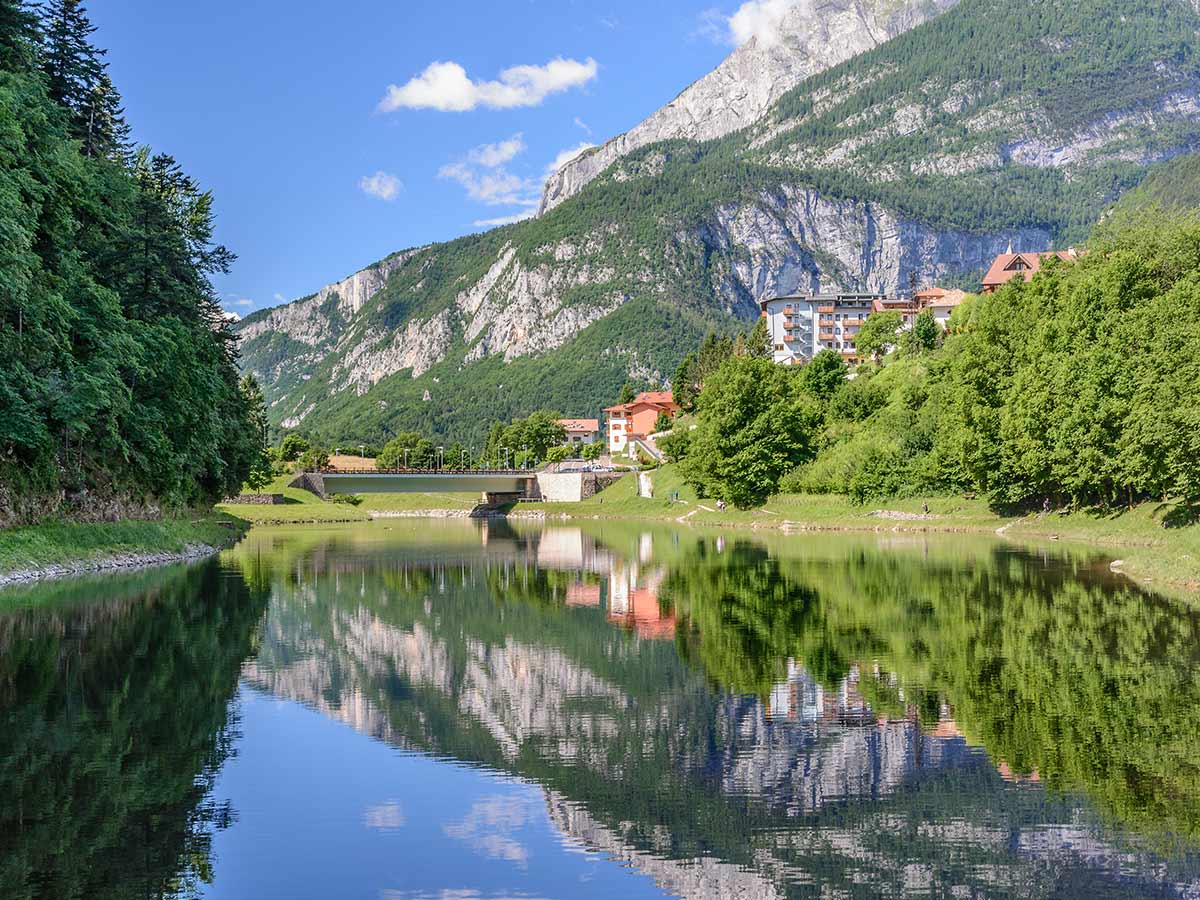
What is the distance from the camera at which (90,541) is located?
52031 mm

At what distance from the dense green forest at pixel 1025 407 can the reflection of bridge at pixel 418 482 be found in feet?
182

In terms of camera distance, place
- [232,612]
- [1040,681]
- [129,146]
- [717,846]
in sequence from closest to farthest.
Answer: [717,846], [1040,681], [232,612], [129,146]

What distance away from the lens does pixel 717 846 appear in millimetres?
13430

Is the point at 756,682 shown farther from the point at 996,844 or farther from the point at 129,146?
the point at 129,146

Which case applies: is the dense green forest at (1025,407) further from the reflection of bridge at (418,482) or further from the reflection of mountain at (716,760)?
the reflection of bridge at (418,482)

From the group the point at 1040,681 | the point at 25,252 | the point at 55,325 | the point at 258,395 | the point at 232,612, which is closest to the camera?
the point at 1040,681

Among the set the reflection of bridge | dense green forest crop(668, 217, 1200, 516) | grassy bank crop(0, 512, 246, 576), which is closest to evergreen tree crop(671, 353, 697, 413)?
the reflection of bridge

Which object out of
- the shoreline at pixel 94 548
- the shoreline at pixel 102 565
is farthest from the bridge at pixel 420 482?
the shoreline at pixel 102 565

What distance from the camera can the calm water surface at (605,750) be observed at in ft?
41.4

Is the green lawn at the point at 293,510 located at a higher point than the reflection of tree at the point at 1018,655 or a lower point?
lower

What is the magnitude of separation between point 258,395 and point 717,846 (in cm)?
15075

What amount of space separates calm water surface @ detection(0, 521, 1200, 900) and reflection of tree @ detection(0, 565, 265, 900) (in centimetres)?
6

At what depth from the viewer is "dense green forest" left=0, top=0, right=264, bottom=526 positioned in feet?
146

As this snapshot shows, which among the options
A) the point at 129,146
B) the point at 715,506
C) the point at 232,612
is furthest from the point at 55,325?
the point at 715,506
